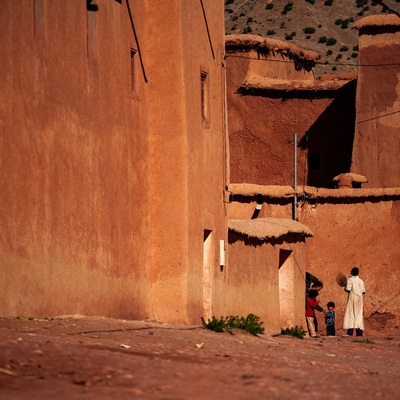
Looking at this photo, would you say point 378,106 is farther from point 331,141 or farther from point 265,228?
point 265,228

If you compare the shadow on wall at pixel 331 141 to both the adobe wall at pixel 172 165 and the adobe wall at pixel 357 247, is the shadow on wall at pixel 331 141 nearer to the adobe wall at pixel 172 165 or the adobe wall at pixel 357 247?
the adobe wall at pixel 357 247

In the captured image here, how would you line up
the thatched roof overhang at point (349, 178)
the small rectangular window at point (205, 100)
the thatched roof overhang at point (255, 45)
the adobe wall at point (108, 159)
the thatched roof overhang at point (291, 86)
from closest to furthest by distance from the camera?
the adobe wall at point (108, 159), the small rectangular window at point (205, 100), the thatched roof overhang at point (349, 178), the thatched roof overhang at point (291, 86), the thatched roof overhang at point (255, 45)

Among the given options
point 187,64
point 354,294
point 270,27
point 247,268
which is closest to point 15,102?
point 187,64

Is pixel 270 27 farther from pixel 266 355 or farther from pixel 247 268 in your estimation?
pixel 266 355

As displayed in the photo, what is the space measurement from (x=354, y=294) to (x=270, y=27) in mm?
45301

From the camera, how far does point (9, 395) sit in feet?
28.9

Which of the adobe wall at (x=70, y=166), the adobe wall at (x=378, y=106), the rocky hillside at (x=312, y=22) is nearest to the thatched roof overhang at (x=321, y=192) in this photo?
the adobe wall at (x=378, y=106)

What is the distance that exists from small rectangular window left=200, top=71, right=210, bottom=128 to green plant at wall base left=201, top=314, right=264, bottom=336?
3.29 meters

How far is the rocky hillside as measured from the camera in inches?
2586

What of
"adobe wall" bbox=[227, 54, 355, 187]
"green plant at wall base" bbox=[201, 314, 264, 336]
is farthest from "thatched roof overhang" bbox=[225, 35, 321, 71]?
"green plant at wall base" bbox=[201, 314, 264, 336]

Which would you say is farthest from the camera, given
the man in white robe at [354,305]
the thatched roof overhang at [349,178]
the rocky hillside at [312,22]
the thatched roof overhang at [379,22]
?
the rocky hillside at [312,22]

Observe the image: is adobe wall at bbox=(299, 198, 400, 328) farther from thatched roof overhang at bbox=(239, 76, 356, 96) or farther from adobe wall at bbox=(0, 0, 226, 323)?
adobe wall at bbox=(0, 0, 226, 323)

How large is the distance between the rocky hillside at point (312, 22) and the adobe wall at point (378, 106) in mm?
30454

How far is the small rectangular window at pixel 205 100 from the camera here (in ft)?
66.5
